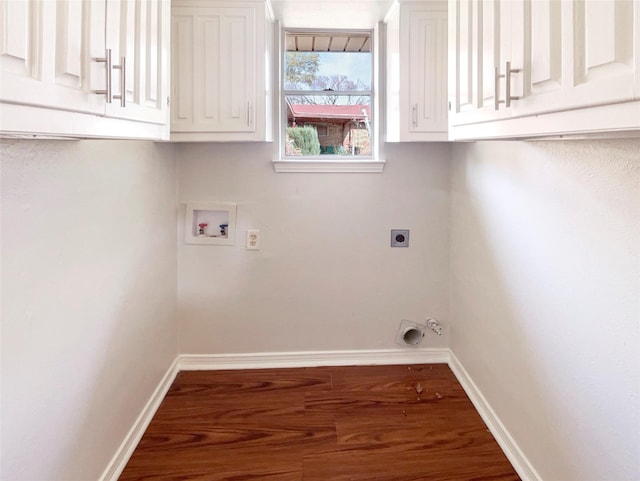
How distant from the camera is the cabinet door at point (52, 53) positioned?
69 cm

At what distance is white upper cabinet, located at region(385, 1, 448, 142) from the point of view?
215 centimetres

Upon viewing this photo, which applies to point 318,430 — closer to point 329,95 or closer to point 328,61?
point 329,95

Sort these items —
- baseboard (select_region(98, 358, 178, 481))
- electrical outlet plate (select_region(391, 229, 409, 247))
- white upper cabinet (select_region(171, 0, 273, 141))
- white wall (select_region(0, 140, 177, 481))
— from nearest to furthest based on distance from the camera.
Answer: white wall (select_region(0, 140, 177, 481)) → baseboard (select_region(98, 358, 178, 481)) → white upper cabinet (select_region(171, 0, 273, 141)) → electrical outlet plate (select_region(391, 229, 409, 247))

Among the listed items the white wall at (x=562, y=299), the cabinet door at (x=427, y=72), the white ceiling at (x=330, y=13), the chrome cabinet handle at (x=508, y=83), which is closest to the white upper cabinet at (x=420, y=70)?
the cabinet door at (x=427, y=72)

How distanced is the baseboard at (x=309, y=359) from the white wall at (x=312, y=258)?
0.04 metres

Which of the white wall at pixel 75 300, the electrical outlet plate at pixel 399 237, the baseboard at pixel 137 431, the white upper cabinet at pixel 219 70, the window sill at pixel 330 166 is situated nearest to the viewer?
the white wall at pixel 75 300

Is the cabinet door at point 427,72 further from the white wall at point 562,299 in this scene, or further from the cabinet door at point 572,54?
the cabinet door at point 572,54

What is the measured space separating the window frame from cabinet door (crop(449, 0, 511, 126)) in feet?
3.39

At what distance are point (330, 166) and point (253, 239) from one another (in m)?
0.64

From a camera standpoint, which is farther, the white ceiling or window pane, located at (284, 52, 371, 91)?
window pane, located at (284, 52, 371, 91)

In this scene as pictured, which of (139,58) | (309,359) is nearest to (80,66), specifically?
(139,58)

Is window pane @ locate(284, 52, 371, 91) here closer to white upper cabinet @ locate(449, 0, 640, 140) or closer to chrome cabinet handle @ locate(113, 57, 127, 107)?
white upper cabinet @ locate(449, 0, 640, 140)

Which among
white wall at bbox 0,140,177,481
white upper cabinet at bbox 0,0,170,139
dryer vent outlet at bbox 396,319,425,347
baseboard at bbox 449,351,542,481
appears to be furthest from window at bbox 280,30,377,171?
baseboard at bbox 449,351,542,481

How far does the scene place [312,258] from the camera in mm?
2584
